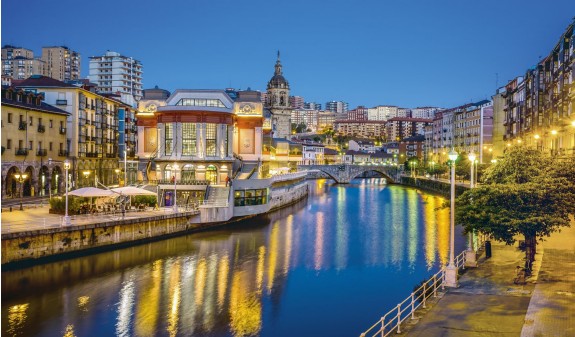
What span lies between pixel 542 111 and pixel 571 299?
59548 mm

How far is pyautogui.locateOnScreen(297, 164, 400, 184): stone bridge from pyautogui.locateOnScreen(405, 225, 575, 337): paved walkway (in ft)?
416

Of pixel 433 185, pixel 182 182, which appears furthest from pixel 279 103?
pixel 182 182

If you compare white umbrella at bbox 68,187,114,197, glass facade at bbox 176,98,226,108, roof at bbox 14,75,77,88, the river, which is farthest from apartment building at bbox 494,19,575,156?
roof at bbox 14,75,77,88

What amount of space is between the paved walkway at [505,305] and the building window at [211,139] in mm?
42206

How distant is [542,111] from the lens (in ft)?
249

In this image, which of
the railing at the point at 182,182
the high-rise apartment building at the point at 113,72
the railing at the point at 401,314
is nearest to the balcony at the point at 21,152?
the railing at the point at 182,182

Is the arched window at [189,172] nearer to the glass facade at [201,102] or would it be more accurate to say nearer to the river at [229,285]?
the glass facade at [201,102]

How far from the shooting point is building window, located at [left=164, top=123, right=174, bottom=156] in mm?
66938

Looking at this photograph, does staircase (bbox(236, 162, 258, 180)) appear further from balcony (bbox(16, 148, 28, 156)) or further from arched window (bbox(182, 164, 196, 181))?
balcony (bbox(16, 148, 28, 156))

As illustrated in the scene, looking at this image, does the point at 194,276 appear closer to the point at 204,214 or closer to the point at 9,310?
the point at 9,310

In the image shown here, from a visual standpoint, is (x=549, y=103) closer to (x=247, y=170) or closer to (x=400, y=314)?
(x=247, y=170)

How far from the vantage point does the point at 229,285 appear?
33938 mm

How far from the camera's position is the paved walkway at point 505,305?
19594 mm

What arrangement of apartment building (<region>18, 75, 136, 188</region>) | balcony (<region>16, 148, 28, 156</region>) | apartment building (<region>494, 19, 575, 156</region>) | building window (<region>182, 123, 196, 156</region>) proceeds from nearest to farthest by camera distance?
apartment building (<region>494, 19, 575, 156</region>) < balcony (<region>16, 148, 28, 156</region>) < building window (<region>182, 123, 196, 156</region>) < apartment building (<region>18, 75, 136, 188</region>)
